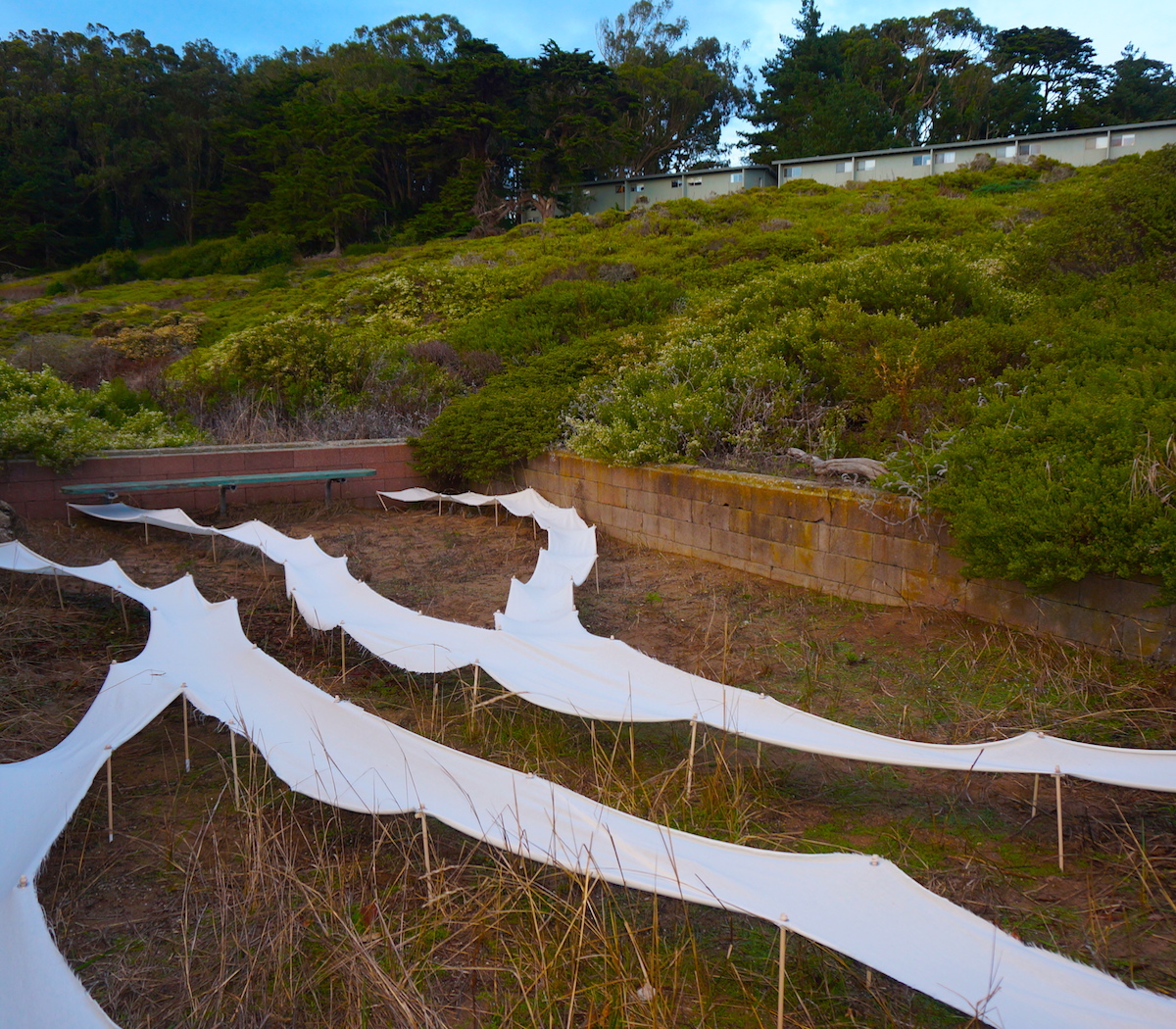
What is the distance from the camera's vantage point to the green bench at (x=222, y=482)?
24.9 feet

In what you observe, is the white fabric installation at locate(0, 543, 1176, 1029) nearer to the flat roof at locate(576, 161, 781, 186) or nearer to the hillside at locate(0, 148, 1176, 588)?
the hillside at locate(0, 148, 1176, 588)

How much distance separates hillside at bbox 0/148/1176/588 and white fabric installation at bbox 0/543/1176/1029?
232cm

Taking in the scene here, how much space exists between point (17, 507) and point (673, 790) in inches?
272

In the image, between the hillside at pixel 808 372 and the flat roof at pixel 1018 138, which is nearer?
the hillside at pixel 808 372

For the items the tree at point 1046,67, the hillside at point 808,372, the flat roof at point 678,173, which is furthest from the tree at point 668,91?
the hillside at point 808,372

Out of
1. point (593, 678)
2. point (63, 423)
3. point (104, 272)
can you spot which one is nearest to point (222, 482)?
point (63, 423)

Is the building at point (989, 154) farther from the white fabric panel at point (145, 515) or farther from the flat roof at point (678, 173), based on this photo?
the white fabric panel at point (145, 515)

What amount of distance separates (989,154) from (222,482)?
25.3 m

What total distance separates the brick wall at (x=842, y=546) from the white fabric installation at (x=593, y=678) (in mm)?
1167

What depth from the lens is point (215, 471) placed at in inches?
330

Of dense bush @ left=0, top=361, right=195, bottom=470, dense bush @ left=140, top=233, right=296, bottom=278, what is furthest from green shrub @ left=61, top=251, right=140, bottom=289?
dense bush @ left=0, top=361, right=195, bottom=470

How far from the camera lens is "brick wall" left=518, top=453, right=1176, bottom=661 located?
4.03 meters

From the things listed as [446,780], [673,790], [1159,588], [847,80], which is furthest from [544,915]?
[847,80]

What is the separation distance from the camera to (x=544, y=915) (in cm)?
238
